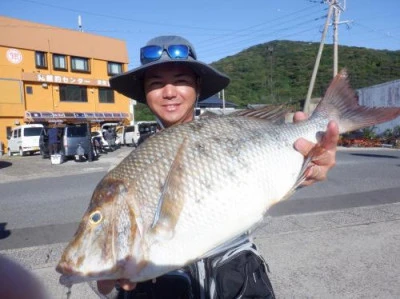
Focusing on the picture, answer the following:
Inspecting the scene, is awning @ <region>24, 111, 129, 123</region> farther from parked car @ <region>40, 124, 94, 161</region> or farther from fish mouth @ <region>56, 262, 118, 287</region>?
fish mouth @ <region>56, 262, 118, 287</region>

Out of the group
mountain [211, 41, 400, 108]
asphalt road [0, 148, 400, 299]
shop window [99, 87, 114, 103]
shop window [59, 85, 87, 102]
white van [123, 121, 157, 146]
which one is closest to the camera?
asphalt road [0, 148, 400, 299]

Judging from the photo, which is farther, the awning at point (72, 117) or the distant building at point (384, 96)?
the awning at point (72, 117)

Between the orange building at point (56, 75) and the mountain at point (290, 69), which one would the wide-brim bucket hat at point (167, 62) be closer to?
the mountain at point (290, 69)

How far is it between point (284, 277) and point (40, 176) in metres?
11.8

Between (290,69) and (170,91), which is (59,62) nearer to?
(290,69)

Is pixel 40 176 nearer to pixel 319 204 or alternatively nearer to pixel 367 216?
pixel 319 204

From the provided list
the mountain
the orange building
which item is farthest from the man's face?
the orange building

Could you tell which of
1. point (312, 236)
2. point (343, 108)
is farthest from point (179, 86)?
point (312, 236)

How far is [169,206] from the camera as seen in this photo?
1504 millimetres

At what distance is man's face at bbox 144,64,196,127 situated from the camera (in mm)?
2090

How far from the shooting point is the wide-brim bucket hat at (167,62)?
2.03 metres

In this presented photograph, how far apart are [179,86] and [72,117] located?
102ft

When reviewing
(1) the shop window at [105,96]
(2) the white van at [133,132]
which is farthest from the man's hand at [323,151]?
(1) the shop window at [105,96]

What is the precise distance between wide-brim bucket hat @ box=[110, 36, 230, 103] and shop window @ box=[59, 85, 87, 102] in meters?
31.4
